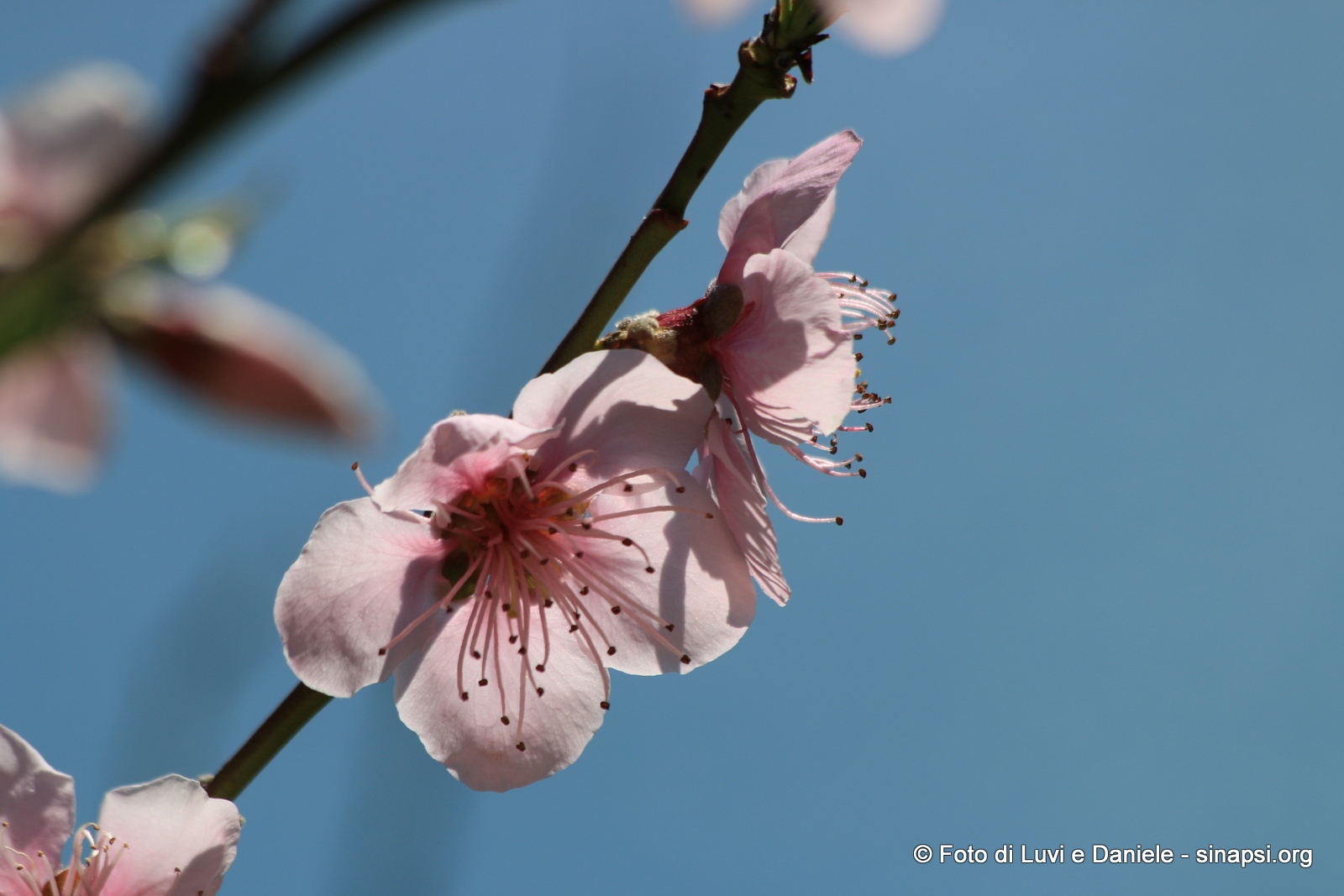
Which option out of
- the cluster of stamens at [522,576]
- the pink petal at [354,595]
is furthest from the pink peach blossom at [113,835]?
the cluster of stamens at [522,576]

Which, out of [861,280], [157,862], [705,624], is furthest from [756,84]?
[157,862]

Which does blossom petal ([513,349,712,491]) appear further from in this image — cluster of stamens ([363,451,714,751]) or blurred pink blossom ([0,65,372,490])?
blurred pink blossom ([0,65,372,490])

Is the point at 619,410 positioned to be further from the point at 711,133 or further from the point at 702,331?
the point at 711,133

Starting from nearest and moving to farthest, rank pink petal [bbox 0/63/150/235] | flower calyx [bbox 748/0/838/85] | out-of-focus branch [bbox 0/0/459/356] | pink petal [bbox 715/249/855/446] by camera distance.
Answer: out-of-focus branch [bbox 0/0/459/356] < pink petal [bbox 0/63/150/235] < flower calyx [bbox 748/0/838/85] < pink petal [bbox 715/249/855/446]

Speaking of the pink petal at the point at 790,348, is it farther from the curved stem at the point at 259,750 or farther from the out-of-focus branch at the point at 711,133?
the curved stem at the point at 259,750

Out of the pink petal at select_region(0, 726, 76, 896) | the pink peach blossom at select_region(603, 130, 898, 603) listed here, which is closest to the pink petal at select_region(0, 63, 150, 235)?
the pink peach blossom at select_region(603, 130, 898, 603)

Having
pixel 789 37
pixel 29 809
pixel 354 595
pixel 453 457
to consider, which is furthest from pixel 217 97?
pixel 29 809

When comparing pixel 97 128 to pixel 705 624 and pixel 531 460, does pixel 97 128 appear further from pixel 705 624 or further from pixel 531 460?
pixel 705 624
